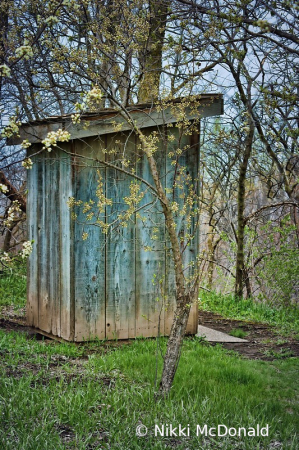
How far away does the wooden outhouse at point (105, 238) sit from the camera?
545 centimetres

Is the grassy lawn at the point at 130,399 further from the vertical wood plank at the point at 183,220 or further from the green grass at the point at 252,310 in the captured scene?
the green grass at the point at 252,310

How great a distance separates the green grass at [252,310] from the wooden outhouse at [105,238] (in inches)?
76.4

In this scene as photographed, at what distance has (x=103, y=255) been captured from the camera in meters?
5.60

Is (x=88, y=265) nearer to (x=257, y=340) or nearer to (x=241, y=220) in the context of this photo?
(x=257, y=340)

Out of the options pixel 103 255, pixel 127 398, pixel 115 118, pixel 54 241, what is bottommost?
pixel 127 398

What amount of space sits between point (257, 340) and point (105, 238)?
233 centimetres

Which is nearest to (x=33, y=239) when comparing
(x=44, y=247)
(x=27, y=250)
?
(x=44, y=247)

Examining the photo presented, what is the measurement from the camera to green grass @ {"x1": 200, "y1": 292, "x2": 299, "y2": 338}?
24.6 feet

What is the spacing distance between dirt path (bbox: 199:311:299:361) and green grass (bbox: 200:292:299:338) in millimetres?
252

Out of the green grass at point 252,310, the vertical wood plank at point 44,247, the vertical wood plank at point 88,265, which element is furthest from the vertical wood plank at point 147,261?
the green grass at point 252,310

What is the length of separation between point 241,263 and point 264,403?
4952 mm

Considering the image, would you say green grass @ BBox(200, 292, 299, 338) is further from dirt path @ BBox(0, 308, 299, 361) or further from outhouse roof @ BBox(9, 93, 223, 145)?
outhouse roof @ BBox(9, 93, 223, 145)

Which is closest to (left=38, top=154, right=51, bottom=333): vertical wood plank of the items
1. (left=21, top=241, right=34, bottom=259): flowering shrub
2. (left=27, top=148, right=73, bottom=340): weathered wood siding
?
(left=27, top=148, right=73, bottom=340): weathered wood siding

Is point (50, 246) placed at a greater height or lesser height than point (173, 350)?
greater
